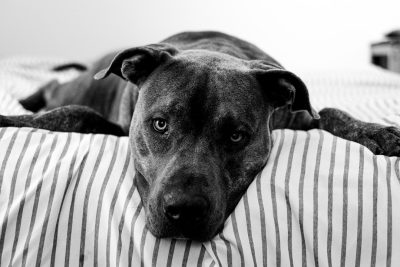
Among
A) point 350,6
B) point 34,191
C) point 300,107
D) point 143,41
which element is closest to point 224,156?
point 300,107

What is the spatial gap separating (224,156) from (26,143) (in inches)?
25.6

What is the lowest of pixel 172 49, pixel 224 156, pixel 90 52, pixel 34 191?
pixel 90 52

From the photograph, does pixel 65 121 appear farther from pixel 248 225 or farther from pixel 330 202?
pixel 330 202

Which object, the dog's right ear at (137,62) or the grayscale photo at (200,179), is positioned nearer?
the grayscale photo at (200,179)

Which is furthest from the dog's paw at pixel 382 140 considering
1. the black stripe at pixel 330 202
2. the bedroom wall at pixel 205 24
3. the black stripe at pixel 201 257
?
the bedroom wall at pixel 205 24

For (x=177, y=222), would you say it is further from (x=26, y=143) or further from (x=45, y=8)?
(x=45, y=8)

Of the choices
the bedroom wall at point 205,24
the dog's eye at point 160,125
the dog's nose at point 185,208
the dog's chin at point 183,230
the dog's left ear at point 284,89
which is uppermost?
the dog's left ear at point 284,89

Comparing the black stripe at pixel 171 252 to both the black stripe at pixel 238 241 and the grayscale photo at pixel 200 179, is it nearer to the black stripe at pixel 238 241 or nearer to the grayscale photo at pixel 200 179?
the grayscale photo at pixel 200 179

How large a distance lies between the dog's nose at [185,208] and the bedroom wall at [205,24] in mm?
3867

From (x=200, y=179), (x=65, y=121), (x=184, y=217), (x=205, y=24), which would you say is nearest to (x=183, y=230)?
(x=184, y=217)

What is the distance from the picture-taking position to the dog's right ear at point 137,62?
71.2 inches

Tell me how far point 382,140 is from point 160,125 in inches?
29.4

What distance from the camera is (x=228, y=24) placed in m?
5.31

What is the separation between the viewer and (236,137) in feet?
5.47
